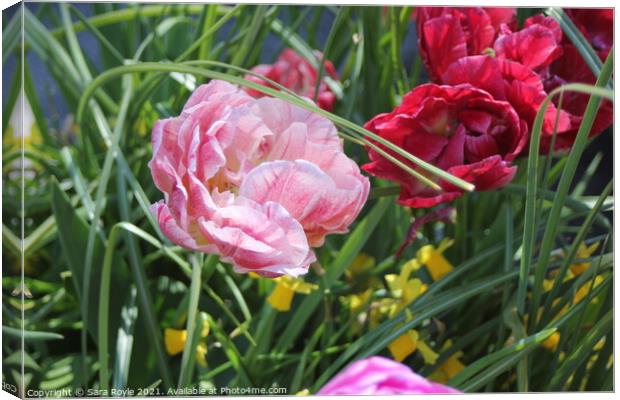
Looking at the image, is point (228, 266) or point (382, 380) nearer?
point (382, 380)

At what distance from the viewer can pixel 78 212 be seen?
51 cm

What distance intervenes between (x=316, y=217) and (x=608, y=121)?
0.50 ft

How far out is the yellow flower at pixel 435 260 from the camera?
0.53 meters

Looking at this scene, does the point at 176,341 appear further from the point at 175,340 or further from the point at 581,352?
the point at 581,352

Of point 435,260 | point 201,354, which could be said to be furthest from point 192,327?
point 435,260

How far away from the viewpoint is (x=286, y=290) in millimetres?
515

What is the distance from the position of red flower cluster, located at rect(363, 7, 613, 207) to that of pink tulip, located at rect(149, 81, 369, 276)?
0.08 ft

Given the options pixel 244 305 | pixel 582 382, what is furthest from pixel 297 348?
pixel 582 382

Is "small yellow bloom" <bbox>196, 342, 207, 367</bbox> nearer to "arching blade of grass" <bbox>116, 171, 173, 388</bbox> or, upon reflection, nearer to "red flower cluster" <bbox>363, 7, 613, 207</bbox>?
"arching blade of grass" <bbox>116, 171, 173, 388</bbox>

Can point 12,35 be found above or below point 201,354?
above

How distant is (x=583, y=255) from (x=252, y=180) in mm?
187

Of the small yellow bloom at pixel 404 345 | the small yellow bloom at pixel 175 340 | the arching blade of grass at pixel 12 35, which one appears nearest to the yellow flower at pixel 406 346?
the small yellow bloom at pixel 404 345

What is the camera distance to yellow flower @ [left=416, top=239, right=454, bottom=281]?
1.74ft

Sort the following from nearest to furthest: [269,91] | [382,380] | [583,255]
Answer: [382,380]
[269,91]
[583,255]
